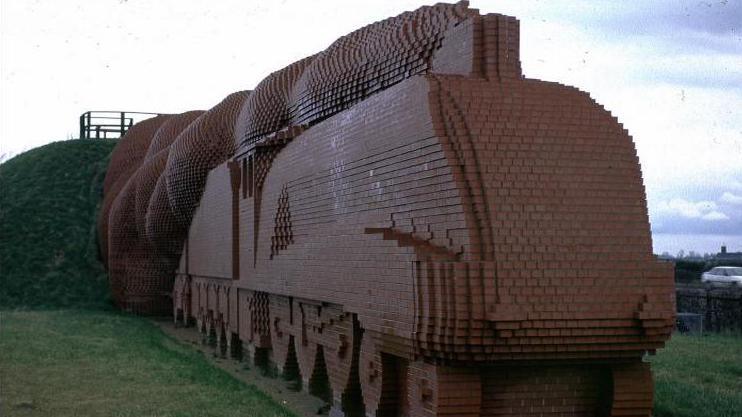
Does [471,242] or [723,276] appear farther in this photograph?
[723,276]

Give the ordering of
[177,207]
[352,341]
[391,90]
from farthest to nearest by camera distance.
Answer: [177,207] → [352,341] → [391,90]

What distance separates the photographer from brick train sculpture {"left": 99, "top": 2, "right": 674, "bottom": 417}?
17.8 ft

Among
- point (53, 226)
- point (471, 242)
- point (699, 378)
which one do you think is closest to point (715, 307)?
point (699, 378)

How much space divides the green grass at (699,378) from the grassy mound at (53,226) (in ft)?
46.3

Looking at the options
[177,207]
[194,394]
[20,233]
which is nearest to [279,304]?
[194,394]

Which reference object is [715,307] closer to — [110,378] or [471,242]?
[110,378]

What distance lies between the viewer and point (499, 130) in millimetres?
5824

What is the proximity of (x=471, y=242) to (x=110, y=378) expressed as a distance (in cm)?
604

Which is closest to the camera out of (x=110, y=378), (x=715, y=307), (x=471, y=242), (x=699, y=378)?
(x=471, y=242)

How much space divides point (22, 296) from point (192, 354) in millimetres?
9911

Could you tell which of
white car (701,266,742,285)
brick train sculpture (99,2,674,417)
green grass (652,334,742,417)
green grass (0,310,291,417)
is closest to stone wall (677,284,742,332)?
green grass (652,334,742,417)

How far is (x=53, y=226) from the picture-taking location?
23516 millimetres

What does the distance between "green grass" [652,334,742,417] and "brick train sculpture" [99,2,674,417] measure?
226cm

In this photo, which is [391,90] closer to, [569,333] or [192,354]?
[569,333]
